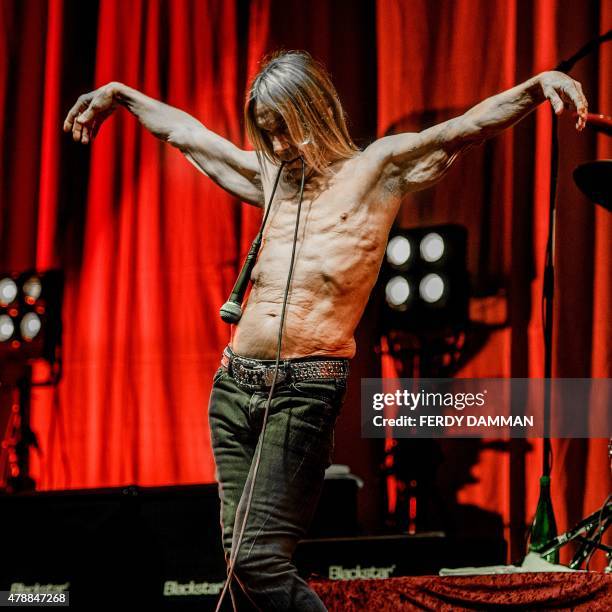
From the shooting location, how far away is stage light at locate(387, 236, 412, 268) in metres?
3.25

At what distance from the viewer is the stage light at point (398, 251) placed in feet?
10.7

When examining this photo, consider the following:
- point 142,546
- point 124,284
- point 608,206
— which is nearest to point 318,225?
point 608,206

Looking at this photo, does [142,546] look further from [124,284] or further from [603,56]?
[603,56]

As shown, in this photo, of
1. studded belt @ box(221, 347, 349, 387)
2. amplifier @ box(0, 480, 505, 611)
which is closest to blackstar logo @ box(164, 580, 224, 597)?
amplifier @ box(0, 480, 505, 611)

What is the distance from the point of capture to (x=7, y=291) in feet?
12.8

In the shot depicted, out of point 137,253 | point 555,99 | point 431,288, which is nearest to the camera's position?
point 555,99

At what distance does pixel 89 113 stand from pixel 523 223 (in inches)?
71.5

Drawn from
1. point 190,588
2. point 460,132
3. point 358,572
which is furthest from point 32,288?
point 460,132

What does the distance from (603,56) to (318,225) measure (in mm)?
1782

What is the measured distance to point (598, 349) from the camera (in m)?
3.13

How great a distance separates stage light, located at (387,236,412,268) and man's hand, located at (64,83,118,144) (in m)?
1.40

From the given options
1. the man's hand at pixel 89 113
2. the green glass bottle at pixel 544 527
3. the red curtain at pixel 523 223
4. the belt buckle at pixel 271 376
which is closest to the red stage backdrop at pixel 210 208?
the red curtain at pixel 523 223

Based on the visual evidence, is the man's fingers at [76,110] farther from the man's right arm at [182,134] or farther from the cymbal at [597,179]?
the cymbal at [597,179]

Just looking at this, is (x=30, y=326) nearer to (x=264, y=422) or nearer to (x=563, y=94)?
(x=264, y=422)
